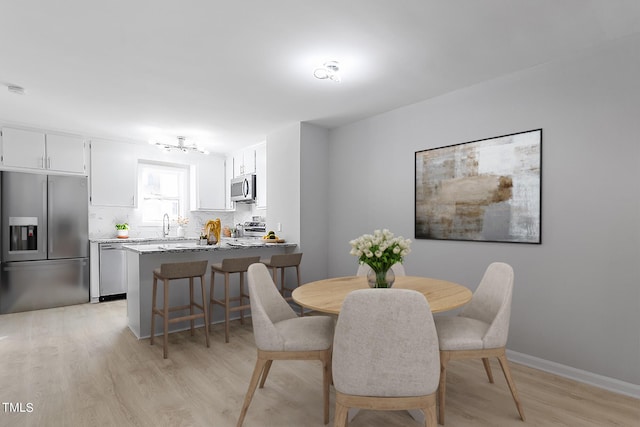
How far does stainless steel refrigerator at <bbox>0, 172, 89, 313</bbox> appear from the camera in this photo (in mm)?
4496

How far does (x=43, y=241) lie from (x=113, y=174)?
1.35 m

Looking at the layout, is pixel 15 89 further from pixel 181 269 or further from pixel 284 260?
pixel 284 260

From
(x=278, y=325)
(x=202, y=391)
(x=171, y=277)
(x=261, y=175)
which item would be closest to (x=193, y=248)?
(x=171, y=277)

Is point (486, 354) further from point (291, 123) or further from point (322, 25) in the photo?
point (291, 123)

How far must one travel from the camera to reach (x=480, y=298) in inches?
97.9

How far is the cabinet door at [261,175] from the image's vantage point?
5.48 metres

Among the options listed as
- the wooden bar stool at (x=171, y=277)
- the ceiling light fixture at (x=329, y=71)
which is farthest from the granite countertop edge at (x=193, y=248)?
the ceiling light fixture at (x=329, y=71)

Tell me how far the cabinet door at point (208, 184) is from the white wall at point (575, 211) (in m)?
4.27

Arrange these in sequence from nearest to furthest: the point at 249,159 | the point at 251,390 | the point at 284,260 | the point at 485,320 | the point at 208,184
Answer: the point at 251,390, the point at 485,320, the point at 284,260, the point at 249,159, the point at 208,184

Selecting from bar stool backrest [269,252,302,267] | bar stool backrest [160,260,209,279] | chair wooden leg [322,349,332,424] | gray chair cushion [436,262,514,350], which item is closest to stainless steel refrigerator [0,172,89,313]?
bar stool backrest [160,260,209,279]

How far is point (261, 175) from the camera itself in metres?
5.55

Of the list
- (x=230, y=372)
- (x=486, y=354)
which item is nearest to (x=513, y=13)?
(x=486, y=354)

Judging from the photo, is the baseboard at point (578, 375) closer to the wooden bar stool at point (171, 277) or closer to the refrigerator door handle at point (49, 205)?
the wooden bar stool at point (171, 277)

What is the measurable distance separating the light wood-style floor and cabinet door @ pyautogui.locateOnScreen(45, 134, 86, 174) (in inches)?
99.9
